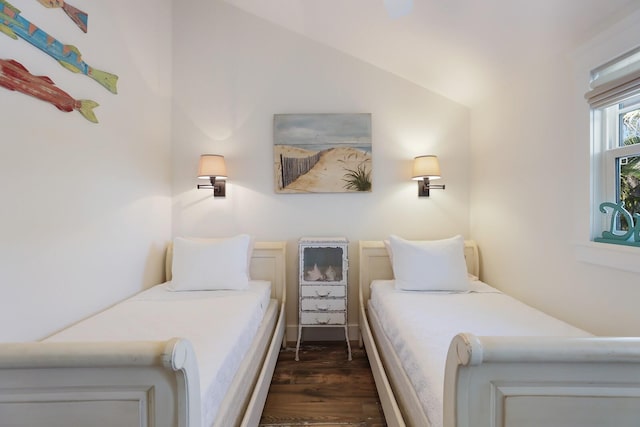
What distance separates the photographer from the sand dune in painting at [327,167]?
8.34 feet

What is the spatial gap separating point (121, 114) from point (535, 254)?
9.42 feet

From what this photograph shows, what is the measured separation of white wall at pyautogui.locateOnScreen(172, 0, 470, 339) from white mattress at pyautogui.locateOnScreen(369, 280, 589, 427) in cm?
74

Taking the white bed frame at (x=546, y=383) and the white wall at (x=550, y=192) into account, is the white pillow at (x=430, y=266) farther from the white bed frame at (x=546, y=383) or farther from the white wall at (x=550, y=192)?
the white bed frame at (x=546, y=383)

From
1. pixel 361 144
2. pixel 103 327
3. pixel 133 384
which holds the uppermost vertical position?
pixel 361 144

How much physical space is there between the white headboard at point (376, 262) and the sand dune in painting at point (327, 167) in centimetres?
57

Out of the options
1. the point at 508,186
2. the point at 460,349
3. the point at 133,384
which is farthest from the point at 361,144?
the point at 133,384

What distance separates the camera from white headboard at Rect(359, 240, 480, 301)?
2.46 metres

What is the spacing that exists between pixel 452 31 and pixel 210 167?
6.55 feet

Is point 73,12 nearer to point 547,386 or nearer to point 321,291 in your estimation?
point 321,291

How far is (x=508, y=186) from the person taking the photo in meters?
2.07

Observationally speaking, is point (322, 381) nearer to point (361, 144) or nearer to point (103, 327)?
point (103, 327)

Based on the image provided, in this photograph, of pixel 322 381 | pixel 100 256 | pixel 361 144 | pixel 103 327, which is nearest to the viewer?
pixel 103 327

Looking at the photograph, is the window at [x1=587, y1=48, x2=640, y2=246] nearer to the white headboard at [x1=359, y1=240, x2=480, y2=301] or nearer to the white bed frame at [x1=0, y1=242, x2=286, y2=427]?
the white headboard at [x1=359, y1=240, x2=480, y2=301]

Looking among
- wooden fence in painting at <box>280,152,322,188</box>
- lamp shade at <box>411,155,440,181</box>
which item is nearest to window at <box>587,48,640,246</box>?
lamp shade at <box>411,155,440,181</box>
